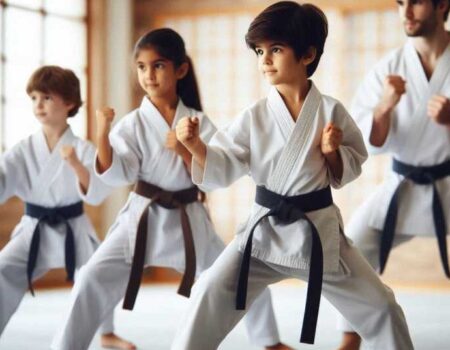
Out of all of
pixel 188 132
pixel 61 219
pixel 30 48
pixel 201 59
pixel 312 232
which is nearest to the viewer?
pixel 188 132

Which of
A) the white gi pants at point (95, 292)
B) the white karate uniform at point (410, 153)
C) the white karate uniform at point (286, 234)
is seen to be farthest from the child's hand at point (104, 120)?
the white karate uniform at point (410, 153)

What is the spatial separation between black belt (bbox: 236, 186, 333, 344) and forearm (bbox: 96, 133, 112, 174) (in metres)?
0.83

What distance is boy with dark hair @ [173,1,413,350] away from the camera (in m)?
2.55

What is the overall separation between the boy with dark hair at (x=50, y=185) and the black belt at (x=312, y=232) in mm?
1159

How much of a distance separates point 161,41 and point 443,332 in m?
2.20

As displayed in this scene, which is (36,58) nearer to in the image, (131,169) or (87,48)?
(87,48)

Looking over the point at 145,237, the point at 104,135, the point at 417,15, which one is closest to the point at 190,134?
the point at 104,135

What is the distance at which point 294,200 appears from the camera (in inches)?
104

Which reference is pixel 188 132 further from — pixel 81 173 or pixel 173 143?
pixel 81 173

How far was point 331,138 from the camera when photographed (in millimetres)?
2496

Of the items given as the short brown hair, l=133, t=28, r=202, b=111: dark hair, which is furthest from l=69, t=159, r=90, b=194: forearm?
l=133, t=28, r=202, b=111: dark hair

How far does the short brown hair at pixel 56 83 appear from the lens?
12.2ft

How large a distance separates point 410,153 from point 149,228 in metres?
1.25

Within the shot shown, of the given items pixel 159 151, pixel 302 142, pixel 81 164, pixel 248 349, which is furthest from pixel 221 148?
→ pixel 248 349
